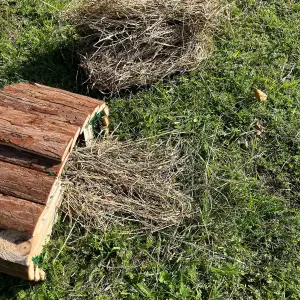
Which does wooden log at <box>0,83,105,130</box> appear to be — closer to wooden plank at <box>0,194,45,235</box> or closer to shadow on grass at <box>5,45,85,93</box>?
wooden plank at <box>0,194,45,235</box>

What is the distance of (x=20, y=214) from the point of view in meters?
2.56

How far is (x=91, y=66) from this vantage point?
12.5 feet

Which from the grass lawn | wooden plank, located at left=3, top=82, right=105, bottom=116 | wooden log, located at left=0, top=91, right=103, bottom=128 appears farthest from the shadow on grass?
wooden log, located at left=0, top=91, right=103, bottom=128

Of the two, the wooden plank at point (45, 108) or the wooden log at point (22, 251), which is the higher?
the wooden plank at point (45, 108)

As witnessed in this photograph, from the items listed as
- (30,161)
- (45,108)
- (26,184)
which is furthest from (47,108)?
(26,184)

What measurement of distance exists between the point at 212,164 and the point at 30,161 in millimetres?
1420

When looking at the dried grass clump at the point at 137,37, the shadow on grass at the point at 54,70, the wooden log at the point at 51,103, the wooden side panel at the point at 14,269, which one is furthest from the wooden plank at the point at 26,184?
the shadow on grass at the point at 54,70

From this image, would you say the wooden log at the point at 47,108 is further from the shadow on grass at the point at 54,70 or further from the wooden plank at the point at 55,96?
the shadow on grass at the point at 54,70

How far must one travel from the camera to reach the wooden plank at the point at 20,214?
100.0 inches

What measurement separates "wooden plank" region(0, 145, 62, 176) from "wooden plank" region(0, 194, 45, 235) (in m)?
0.22

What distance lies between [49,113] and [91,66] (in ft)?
3.27

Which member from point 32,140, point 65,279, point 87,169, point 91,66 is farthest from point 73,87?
point 65,279

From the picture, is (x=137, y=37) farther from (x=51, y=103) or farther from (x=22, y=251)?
(x=22, y=251)

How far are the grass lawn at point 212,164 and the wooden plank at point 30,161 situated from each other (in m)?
0.64
